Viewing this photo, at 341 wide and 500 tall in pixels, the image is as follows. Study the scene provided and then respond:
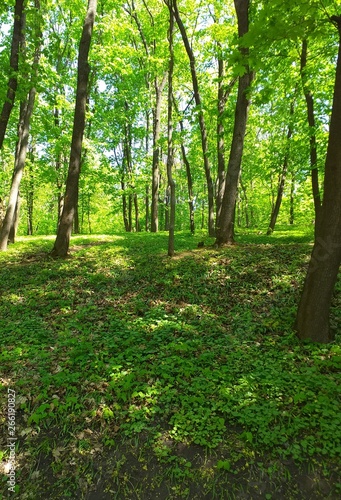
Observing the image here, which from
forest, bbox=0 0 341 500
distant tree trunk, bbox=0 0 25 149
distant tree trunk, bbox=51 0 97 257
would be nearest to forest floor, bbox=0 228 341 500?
forest, bbox=0 0 341 500

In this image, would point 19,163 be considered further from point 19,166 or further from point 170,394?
point 170,394

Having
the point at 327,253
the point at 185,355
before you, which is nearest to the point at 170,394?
the point at 185,355

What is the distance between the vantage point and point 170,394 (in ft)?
13.8

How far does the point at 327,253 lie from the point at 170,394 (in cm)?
340

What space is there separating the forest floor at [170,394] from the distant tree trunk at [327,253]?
377mm

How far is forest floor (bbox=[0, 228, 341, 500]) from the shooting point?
318 cm

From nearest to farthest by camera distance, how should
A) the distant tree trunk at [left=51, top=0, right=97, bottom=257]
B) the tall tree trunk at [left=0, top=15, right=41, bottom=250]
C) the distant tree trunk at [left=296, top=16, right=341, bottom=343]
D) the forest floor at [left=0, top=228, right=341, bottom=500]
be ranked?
the forest floor at [left=0, top=228, right=341, bottom=500] < the distant tree trunk at [left=296, top=16, right=341, bottom=343] < the distant tree trunk at [left=51, top=0, right=97, bottom=257] < the tall tree trunk at [left=0, top=15, right=41, bottom=250]

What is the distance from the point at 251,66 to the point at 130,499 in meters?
7.06

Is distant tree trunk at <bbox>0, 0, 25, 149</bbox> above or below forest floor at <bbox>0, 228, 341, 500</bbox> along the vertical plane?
above

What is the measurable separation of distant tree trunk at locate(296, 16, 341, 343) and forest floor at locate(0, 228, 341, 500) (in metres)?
0.38

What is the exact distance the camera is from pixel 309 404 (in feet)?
12.6

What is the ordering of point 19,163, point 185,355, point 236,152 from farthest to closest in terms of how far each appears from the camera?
point 19,163 < point 236,152 < point 185,355

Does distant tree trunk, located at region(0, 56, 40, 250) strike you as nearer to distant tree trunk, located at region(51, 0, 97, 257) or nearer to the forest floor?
distant tree trunk, located at region(51, 0, 97, 257)

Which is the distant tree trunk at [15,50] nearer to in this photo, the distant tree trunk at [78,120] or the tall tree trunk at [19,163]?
the distant tree trunk at [78,120]
